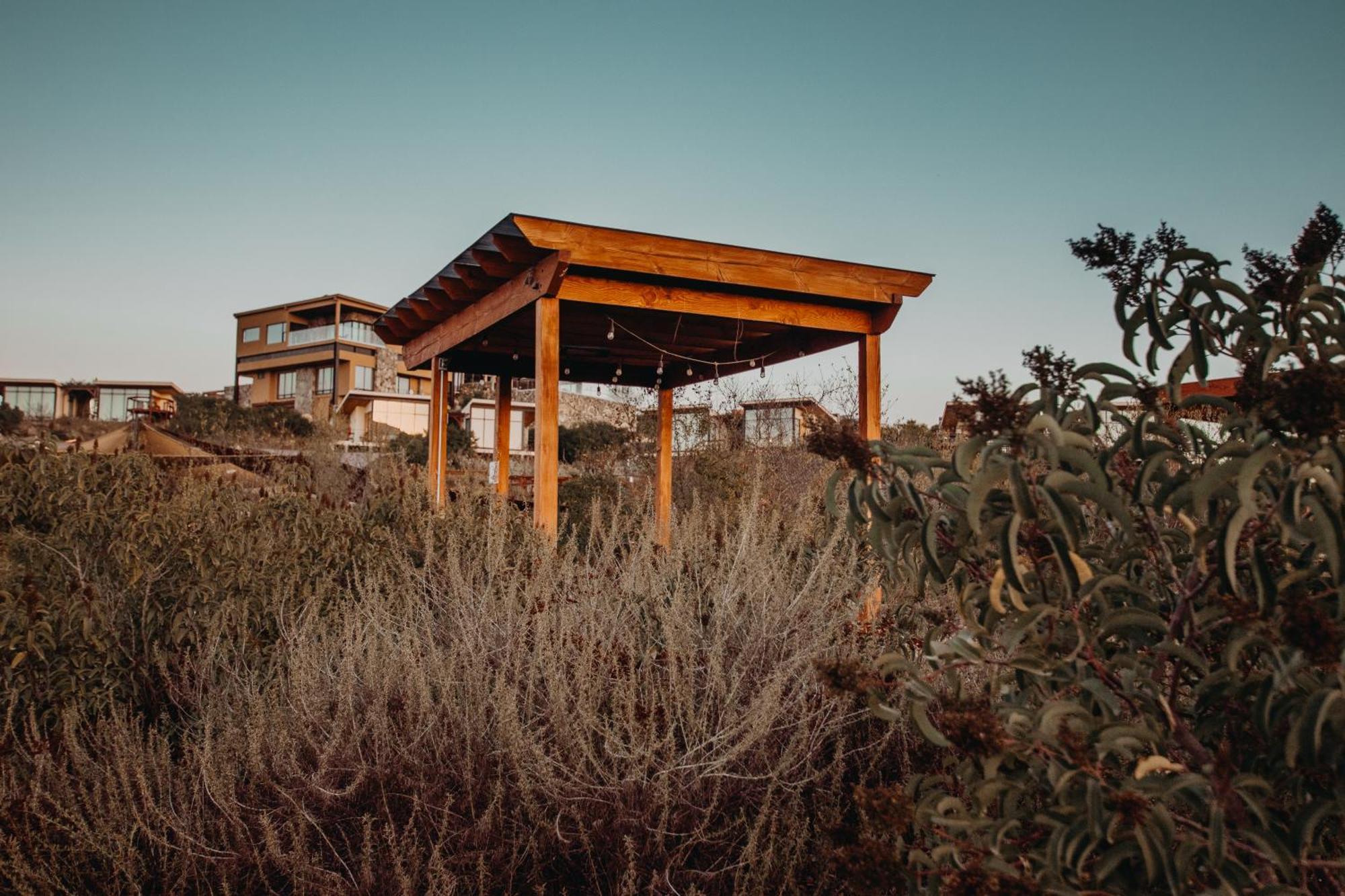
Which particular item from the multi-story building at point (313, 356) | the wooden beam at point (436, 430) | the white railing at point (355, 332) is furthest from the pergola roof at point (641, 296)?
the white railing at point (355, 332)

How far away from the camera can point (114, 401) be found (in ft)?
171

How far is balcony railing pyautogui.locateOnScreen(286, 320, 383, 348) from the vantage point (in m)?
51.4

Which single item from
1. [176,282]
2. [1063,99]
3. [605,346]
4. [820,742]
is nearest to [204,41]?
[176,282]

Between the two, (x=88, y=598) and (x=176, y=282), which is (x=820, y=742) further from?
(x=176, y=282)

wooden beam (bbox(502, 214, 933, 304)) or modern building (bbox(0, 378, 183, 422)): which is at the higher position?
modern building (bbox(0, 378, 183, 422))

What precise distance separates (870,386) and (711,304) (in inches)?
60.5

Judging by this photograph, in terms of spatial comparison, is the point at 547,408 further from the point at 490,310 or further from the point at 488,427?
the point at 488,427

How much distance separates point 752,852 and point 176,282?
55.6 ft

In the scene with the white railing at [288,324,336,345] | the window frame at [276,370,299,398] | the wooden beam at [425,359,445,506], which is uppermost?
the white railing at [288,324,336,345]

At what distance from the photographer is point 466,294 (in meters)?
7.15

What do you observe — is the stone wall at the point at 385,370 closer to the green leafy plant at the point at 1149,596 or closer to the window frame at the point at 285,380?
the window frame at the point at 285,380

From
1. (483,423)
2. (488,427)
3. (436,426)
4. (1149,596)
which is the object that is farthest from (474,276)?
(488,427)

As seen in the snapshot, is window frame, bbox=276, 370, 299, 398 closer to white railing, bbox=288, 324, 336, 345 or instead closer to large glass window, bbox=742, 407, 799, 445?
white railing, bbox=288, 324, 336, 345

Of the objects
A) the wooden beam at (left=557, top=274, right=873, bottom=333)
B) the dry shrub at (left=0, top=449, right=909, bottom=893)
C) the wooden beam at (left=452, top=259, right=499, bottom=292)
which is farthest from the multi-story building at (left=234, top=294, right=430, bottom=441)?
the dry shrub at (left=0, top=449, right=909, bottom=893)
